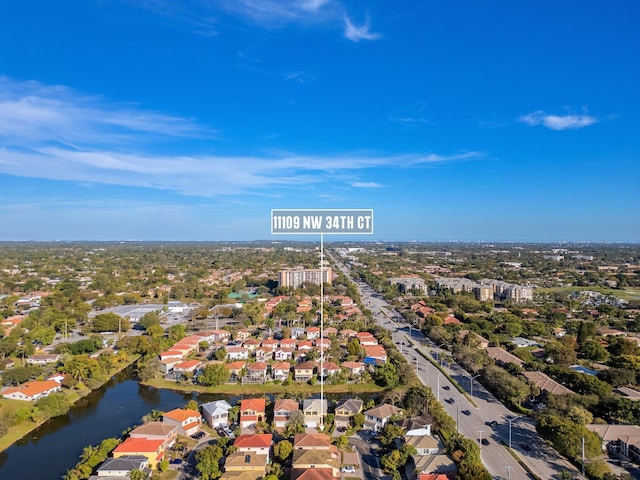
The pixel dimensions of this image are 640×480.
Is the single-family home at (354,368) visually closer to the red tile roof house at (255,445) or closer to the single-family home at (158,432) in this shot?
the red tile roof house at (255,445)

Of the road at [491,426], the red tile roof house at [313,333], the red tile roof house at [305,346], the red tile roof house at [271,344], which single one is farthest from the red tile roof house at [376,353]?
the red tile roof house at [271,344]

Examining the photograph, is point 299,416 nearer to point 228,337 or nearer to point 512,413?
point 512,413

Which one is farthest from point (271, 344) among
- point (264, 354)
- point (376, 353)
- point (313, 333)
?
point (376, 353)

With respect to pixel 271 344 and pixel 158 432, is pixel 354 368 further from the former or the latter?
pixel 158 432

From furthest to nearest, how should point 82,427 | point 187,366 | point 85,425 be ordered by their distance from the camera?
point 187,366
point 85,425
point 82,427

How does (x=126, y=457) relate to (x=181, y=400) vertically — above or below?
above

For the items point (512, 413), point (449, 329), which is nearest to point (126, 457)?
point (512, 413)

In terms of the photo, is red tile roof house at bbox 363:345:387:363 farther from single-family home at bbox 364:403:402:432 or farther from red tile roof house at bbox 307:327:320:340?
single-family home at bbox 364:403:402:432
